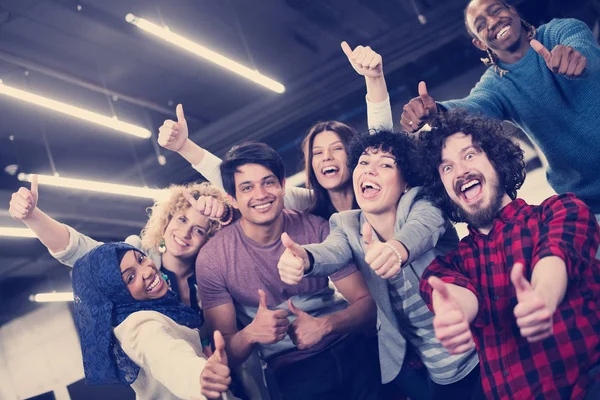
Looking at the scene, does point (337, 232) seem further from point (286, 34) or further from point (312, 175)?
point (286, 34)

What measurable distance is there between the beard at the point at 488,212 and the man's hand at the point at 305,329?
723 mm

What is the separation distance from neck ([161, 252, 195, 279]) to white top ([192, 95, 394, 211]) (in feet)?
1.31

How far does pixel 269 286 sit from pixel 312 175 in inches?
25.4

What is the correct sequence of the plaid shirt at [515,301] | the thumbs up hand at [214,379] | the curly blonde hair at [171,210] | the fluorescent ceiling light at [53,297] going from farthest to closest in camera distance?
the fluorescent ceiling light at [53,297]
the curly blonde hair at [171,210]
the thumbs up hand at [214,379]
the plaid shirt at [515,301]

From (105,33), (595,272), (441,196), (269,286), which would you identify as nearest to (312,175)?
(269,286)

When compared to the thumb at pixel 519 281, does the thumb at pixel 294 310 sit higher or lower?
higher

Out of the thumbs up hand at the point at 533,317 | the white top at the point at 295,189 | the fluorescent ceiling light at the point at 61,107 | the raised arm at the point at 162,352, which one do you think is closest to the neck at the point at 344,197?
the white top at the point at 295,189

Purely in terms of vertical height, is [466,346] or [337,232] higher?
[337,232]

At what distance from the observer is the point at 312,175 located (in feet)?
Answer: 9.20

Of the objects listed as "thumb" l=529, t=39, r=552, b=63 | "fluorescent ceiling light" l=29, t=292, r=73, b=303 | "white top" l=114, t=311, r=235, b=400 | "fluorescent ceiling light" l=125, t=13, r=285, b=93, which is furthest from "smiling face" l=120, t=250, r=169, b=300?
"fluorescent ceiling light" l=29, t=292, r=73, b=303

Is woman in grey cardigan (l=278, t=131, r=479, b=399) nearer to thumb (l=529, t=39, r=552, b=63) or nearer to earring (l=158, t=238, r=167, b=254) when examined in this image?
thumb (l=529, t=39, r=552, b=63)

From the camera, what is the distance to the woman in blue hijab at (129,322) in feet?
6.59

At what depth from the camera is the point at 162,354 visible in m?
1.92

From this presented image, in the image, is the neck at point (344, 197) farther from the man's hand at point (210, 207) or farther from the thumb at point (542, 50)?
the thumb at point (542, 50)
